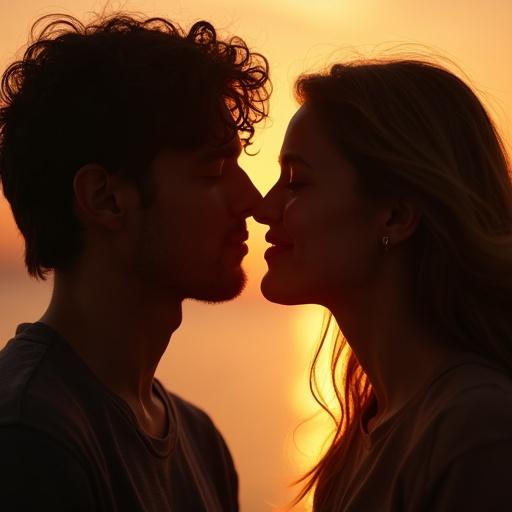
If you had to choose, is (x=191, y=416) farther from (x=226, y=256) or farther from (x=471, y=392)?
(x=471, y=392)

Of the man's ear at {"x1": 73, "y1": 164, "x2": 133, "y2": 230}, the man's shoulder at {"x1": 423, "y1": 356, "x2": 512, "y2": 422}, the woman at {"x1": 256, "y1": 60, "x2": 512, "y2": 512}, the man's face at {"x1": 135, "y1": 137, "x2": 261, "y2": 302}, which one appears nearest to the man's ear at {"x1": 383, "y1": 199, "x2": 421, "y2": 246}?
the woman at {"x1": 256, "y1": 60, "x2": 512, "y2": 512}

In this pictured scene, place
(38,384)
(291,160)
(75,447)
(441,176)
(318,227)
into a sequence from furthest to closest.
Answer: (291,160) < (318,227) < (441,176) < (38,384) < (75,447)

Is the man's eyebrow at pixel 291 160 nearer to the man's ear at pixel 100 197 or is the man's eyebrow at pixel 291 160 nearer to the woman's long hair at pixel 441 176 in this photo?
the woman's long hair at pixel 441 176

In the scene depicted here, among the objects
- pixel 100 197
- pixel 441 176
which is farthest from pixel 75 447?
pixel 441 176

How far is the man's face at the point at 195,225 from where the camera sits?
340 centimetres

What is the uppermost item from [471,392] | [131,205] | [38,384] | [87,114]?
[87,114]

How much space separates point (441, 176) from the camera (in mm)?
3037

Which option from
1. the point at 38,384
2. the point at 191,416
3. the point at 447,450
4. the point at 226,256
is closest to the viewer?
the point at 447,450

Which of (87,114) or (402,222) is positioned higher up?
(87,114)

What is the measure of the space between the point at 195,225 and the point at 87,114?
1.68 ft

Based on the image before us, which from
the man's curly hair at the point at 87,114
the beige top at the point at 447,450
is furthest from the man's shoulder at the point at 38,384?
the beige top at the point at 447,450

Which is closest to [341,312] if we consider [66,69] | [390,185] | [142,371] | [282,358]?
[390,185]

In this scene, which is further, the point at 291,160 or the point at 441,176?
the point at 291,160

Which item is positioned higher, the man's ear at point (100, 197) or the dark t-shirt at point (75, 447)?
the man's ear at point (100, 197)
